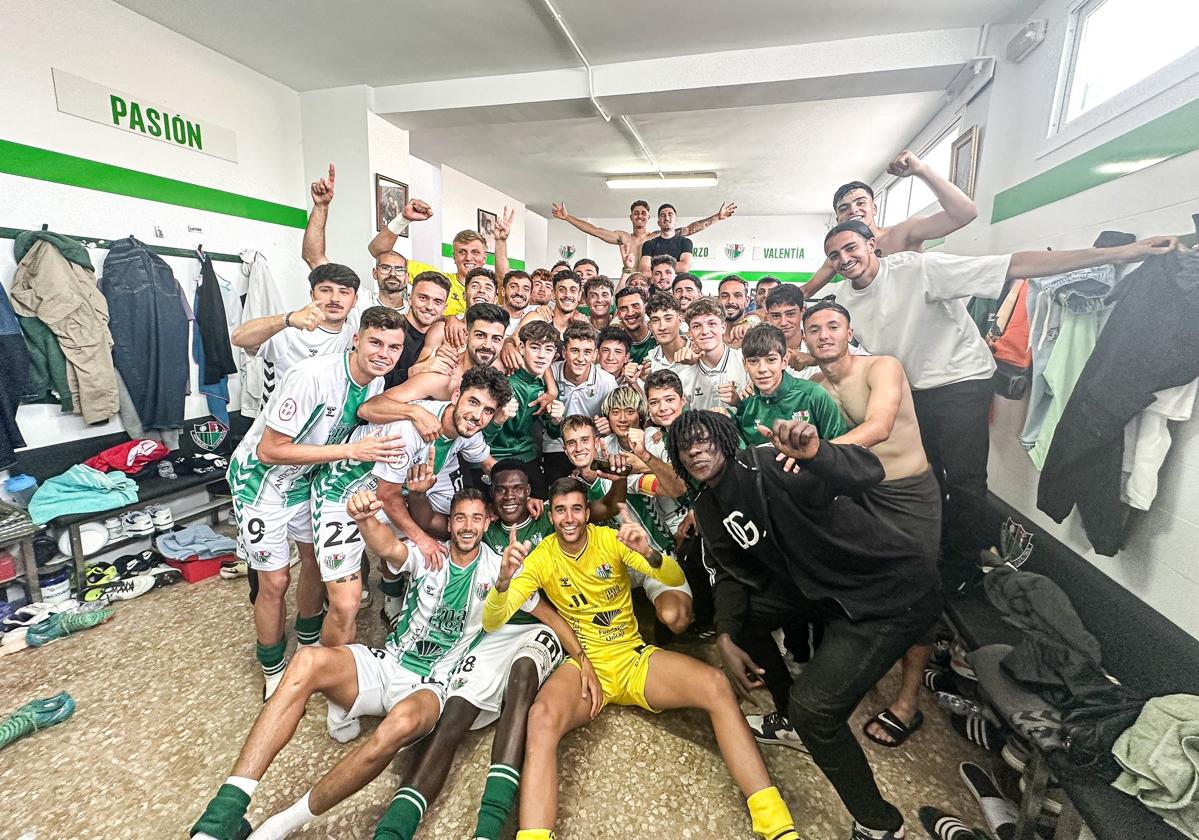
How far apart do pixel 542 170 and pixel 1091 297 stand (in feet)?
22.5

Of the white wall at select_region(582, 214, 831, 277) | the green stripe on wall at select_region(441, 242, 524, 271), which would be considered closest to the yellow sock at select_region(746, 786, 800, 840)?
the green stripe on wall at select_region(441, 242, 524, 271)

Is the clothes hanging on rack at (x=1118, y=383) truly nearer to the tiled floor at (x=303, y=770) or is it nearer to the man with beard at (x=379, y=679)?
the tiled floor at (x=303, y=770)

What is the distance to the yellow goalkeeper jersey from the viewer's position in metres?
2.08

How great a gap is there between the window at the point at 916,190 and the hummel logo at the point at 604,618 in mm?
3474

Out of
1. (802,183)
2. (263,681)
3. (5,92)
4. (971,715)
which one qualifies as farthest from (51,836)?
(802,183)

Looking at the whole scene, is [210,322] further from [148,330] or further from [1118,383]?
[1118,383]

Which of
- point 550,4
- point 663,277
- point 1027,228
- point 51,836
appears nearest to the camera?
point 51,836

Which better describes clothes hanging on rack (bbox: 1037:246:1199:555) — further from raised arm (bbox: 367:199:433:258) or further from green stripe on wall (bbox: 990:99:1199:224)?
raised arm (bbox: 367:199:433:258)

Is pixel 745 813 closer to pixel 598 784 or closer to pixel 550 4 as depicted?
pixel 598 784

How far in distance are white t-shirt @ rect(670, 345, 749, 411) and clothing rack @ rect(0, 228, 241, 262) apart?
386 centimetres

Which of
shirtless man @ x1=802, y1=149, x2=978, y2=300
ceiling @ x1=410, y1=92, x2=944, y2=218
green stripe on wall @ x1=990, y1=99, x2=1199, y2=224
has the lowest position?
shirtless man @ x1=802, y1=149, x2=978, y2=300

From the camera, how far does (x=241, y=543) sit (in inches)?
89.4

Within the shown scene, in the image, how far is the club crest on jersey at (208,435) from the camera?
3.99m

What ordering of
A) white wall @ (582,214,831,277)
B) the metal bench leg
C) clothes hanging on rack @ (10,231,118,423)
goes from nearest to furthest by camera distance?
the metal bench leg
clothes hanging on rack @ (10,231,118,423)
white wall @ (582,214,831,277)
